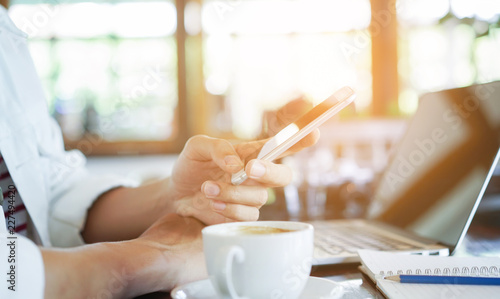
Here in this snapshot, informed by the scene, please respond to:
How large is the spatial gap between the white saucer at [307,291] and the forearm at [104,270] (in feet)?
0.18

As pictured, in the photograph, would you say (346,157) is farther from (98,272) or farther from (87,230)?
(98,272)

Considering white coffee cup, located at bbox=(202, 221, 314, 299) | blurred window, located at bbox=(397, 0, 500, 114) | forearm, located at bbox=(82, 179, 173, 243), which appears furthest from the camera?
blurred window, located at bbox=(397, 0, 500, 114)

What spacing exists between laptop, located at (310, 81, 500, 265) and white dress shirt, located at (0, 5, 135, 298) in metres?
0.40

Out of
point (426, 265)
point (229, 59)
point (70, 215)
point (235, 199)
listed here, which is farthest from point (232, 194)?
point (229, 59)

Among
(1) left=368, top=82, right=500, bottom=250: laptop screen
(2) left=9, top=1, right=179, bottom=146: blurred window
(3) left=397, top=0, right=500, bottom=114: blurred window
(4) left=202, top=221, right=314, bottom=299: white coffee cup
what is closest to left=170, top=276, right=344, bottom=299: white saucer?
(4) left=202, top=221, right=314, bottom=299: white coffee cup

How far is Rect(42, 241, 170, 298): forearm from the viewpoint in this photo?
374 millimetres

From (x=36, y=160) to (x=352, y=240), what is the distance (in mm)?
511

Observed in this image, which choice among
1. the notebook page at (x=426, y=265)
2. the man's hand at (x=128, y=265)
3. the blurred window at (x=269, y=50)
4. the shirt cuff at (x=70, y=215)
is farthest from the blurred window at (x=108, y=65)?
the notebook page at (x=426, y=265)

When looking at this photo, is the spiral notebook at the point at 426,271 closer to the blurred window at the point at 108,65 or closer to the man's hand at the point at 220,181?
the man's hand at the point at 220,181

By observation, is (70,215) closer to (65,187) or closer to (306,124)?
(65,187)

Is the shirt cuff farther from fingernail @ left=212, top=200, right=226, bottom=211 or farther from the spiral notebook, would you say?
the spiral notebook

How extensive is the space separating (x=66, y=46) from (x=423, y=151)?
10.4ft

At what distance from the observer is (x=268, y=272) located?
1.15ft

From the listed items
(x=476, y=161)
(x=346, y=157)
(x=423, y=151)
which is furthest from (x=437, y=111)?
(x=346, y=157)
